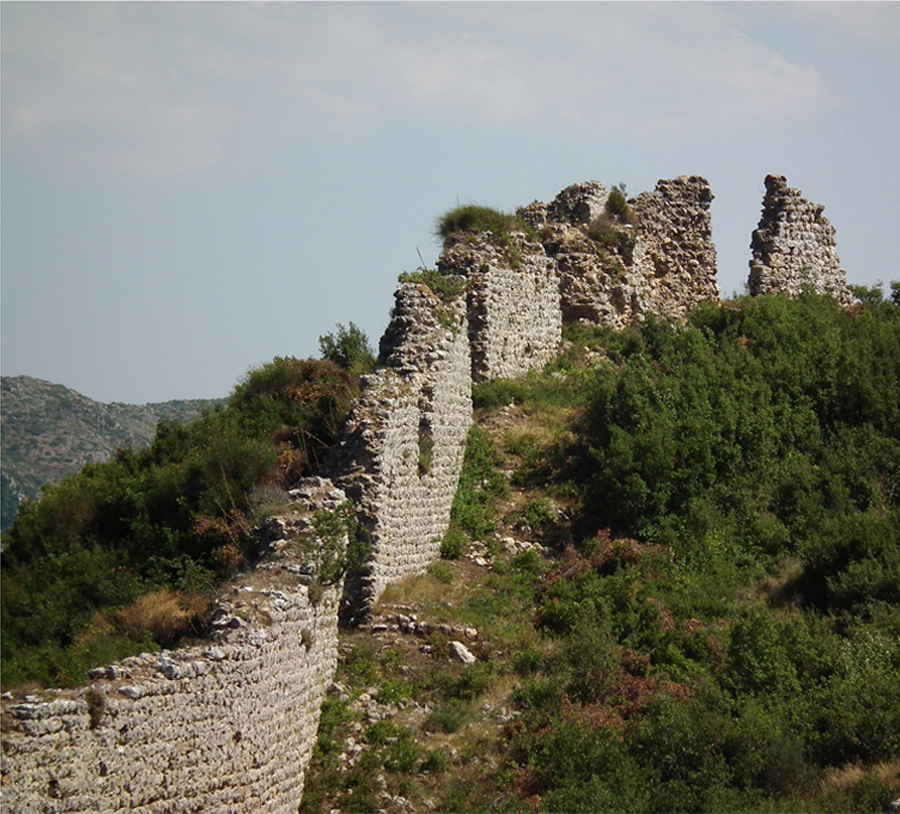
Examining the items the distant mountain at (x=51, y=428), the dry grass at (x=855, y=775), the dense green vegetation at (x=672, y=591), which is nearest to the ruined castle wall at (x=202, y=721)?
the dense green vegetation at (x=672, y=591)

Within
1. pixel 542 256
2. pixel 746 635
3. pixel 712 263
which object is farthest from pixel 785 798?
pixel 712 263

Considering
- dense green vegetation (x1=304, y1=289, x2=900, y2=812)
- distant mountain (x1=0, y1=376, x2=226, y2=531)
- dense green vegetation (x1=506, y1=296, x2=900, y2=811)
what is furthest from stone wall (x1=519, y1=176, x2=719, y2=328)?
distant mountain (x1=0, y1=376, x2=226, y2=531)

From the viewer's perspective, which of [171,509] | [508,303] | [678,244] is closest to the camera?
[171,509]

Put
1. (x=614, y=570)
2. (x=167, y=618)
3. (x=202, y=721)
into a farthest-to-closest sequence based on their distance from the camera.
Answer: (x=614, y=570) < (x=167, y=618) < (x=202, y=721)

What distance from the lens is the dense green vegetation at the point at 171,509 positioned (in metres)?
16.6

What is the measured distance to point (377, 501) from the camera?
16328mm

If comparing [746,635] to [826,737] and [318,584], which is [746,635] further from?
[318,584]

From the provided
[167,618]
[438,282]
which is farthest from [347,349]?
[167,618]

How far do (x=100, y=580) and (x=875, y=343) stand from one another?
41.7 ft

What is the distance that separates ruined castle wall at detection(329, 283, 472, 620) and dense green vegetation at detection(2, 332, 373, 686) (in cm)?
90

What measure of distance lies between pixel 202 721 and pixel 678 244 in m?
17.3

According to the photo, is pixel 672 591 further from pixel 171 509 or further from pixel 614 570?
pixel 171 509

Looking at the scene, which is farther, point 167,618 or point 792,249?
point 792,249

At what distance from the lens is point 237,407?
20.2m
